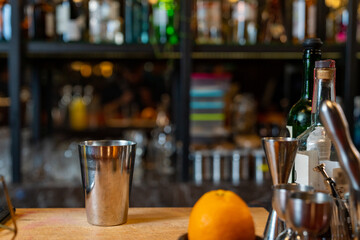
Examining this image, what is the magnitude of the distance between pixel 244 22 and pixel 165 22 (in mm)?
402

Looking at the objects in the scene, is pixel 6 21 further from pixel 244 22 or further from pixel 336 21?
pixel 336 21

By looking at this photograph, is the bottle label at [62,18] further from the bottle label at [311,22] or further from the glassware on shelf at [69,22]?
the bottle label at [311,22]

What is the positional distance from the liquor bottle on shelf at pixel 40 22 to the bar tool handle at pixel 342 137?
5.54 ft

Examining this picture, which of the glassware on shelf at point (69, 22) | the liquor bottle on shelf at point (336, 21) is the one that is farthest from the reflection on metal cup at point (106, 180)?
the liquor bottle on shelf at point (336, 21)

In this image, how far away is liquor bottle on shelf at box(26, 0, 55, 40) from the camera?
6.36 ft

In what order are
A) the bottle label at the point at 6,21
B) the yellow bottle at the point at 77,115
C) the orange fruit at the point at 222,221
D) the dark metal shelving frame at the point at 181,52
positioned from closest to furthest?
1. the orange fruit at the point at 222,221
2. the dark metal shelving frame at the point at 181,52
3. the bottle label at the point at 6,21
4. the yellow bottle at the point at 77,115

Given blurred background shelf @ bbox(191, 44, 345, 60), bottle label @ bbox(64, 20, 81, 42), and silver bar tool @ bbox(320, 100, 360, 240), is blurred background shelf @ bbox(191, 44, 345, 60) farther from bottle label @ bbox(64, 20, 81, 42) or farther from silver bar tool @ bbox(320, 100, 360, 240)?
silver bar tool @ bbox(320, 100, 360, 240)

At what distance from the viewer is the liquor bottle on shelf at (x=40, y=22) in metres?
1.94

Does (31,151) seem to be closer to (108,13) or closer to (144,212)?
(108,13)

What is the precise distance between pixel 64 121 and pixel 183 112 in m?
1.23

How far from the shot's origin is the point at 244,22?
202 centimetres

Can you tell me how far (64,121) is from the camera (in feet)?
9.02

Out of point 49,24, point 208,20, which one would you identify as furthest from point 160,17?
point 49,24

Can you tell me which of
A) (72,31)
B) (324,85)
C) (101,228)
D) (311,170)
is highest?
(72,31)
